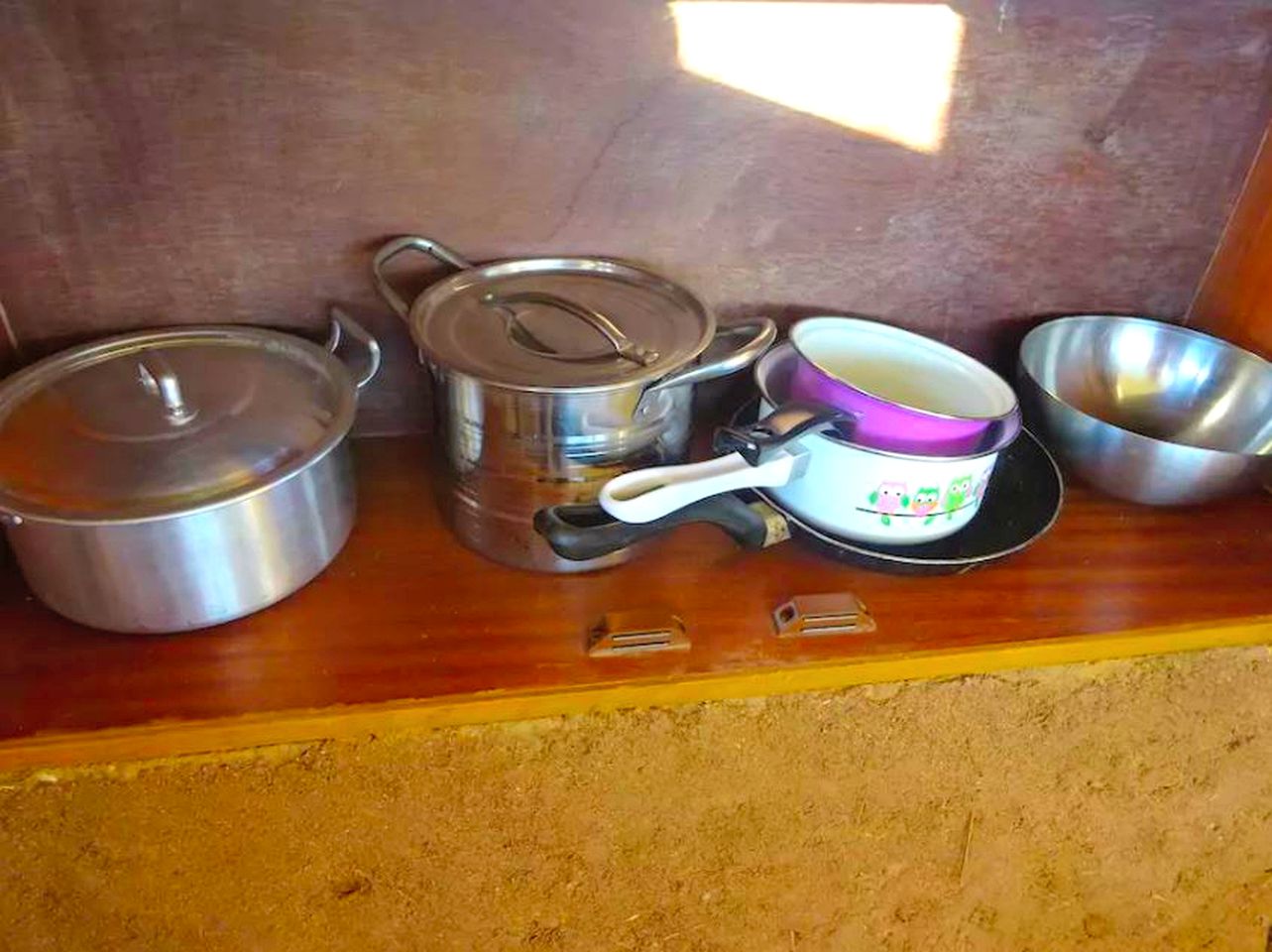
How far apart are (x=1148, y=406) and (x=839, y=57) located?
460 millimetres

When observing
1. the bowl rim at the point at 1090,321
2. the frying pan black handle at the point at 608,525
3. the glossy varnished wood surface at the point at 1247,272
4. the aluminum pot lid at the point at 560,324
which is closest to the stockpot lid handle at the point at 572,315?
the aluminum pot lid at the point at 560,324

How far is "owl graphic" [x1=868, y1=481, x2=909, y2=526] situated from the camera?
2.55 feet

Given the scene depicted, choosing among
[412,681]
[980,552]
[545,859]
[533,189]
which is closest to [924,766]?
[980,552]

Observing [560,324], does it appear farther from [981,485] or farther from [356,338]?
[981,485]

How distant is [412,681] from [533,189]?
40cm

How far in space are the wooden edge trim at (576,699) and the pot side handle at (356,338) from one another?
26 centimetres

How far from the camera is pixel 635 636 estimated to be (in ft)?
2.47

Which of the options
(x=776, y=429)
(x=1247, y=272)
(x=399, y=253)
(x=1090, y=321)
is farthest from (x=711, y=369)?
(x=1247, y=272)

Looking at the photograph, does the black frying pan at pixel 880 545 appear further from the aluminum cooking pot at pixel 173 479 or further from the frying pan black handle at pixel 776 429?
the aluminum cooking pot at pixel 173 479

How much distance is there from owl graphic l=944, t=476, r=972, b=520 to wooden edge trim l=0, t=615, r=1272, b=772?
4.2 inches

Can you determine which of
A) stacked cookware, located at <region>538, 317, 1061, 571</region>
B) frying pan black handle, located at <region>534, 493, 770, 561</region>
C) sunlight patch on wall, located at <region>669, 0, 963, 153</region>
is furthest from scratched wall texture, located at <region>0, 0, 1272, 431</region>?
frying pan black handle, located at <region>534, 493, 770, 561</region>

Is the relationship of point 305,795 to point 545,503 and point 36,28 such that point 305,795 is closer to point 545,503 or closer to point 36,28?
point 545,503

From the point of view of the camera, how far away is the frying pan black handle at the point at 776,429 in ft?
2.46

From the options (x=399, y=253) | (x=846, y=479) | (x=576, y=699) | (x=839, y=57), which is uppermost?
(x=839, y=57)
